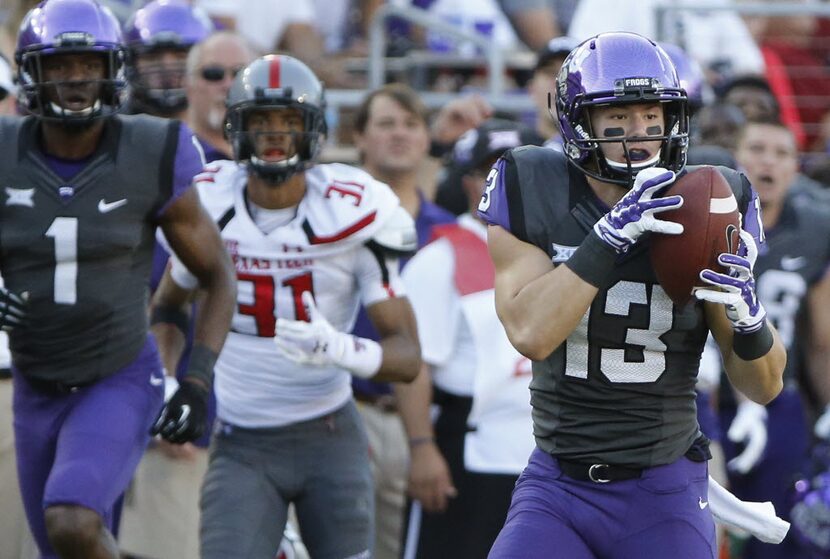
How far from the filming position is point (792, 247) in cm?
648

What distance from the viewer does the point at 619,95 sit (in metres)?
3.66

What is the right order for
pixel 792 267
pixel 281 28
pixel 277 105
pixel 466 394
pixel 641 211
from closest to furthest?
pixel 641 211 → pixel 277 105 → pixel 466 394 → pixel 792 267 → pixel 281 28

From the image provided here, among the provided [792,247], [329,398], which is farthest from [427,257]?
[792,247]

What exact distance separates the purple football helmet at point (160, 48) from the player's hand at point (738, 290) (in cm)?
338

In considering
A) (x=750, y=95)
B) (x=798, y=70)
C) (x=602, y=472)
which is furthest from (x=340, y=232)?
(x=798, y=70)

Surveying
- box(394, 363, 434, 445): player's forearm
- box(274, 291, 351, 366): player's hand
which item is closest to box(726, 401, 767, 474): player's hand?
box(394, 363, 434, 445): player's forearm

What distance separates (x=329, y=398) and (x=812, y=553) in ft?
7.88

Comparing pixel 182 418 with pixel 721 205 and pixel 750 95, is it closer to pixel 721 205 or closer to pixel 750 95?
pixel 721 205

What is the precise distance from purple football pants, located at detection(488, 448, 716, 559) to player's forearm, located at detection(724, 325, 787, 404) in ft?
0.86

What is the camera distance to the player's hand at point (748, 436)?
6.19 meters

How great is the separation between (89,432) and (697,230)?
188cm

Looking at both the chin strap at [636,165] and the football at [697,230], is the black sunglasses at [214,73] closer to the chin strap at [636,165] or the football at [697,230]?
the chin strap at [636,165]

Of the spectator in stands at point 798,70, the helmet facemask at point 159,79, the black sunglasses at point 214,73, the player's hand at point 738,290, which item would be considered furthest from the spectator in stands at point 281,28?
the player's hand at point 738,290

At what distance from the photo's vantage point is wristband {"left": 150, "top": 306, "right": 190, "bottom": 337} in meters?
5.20
